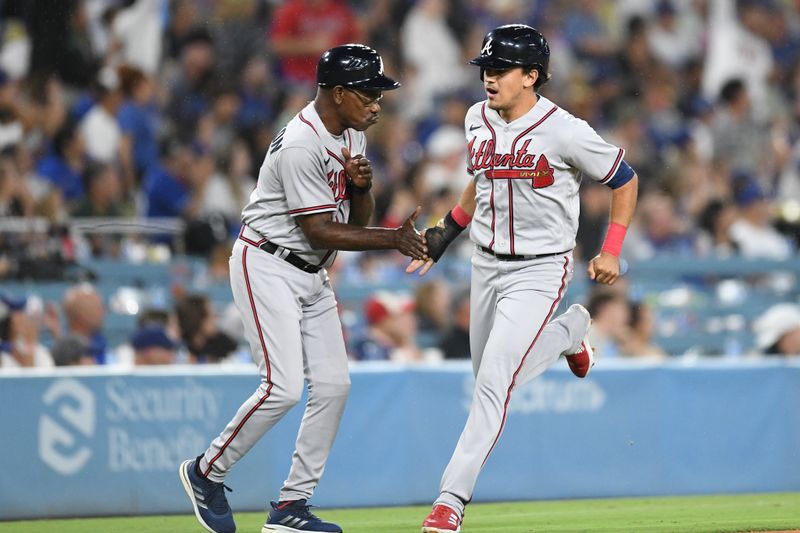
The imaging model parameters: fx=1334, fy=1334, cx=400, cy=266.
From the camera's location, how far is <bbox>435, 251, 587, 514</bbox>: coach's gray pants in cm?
546

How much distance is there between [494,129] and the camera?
5828mm

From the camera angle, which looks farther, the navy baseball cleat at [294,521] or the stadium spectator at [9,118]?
the stadium spectator at [9,118]

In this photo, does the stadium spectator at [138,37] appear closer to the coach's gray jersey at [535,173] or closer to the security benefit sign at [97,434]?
the security benefit sign at [97,434]

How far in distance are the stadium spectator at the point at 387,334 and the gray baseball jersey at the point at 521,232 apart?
3144 millimetres

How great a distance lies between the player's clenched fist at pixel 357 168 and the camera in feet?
18.6

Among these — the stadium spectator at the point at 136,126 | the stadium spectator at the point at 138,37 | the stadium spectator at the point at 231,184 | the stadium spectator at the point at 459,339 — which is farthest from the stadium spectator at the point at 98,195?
the stadium spectator at the point at 459,339

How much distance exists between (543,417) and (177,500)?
7.40ft

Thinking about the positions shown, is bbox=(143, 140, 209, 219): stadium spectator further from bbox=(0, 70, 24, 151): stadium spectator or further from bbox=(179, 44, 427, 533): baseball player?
bbox=(179, 44, 427, 533): baseball player

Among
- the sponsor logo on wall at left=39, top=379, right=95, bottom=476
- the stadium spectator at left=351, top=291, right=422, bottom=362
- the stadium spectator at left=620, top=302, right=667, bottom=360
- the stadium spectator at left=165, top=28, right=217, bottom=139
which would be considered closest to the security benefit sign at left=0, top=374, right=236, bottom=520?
the sponsor logo on wall at left=39, top=379, right=95, bottom=476

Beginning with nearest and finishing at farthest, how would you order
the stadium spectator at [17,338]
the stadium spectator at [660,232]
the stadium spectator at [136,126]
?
the stadium spectator at [17,338], the stadium spectator at [136,126], the stadium spectator at [660,232]

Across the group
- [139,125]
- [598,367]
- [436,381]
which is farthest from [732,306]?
[139,125]

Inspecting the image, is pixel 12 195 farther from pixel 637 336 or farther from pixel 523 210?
pixel 523 210

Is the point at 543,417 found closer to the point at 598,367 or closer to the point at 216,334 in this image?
the point at 598,367

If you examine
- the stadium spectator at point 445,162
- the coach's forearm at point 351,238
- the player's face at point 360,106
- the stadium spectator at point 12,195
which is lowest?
the stadium spectator at point 445,162
